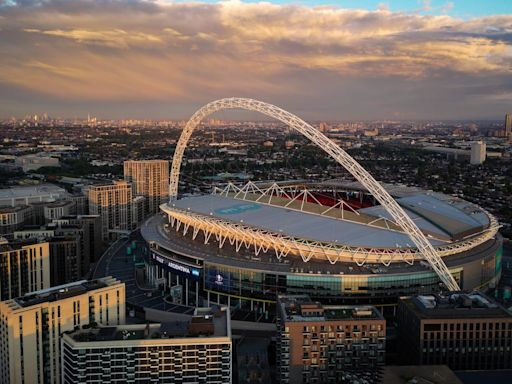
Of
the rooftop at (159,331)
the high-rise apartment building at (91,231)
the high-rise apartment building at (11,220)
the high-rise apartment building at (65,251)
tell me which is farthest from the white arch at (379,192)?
the high-rise apartment building at (11,220)

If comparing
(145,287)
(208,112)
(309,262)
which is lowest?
(145,287)

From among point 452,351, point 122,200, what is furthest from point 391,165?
point 452,351

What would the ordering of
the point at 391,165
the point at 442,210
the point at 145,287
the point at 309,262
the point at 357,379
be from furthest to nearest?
the point at 391,165 < the point at 442,210 < the point at 145,287 < the point at 309,262 < the point at 357,379

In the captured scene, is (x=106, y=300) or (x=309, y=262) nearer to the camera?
(x=106, y=300)

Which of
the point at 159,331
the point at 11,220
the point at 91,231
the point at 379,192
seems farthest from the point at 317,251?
the point at 11,220

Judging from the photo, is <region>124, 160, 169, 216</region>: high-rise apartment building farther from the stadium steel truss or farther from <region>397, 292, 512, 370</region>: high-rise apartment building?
<region>397, 292, 512, 370</region>: high-rise apartment building

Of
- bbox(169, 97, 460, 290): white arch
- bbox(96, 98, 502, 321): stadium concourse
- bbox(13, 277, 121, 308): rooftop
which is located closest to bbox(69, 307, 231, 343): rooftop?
bbox(13, 277, 121, 308): rooftop

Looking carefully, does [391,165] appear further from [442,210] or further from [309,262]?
[309,262]
